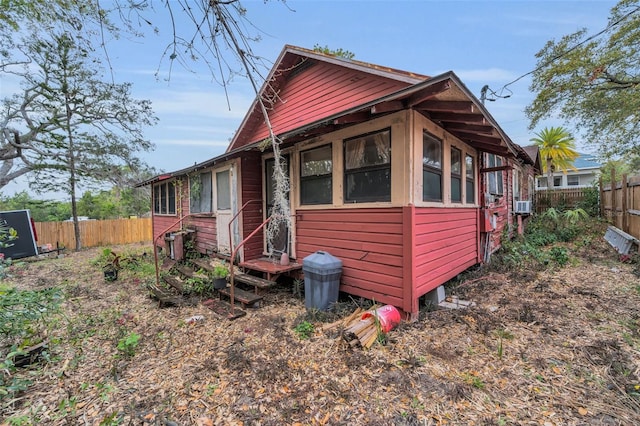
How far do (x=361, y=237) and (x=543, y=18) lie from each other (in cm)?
837

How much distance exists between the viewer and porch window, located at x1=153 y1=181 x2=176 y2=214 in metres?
9.76

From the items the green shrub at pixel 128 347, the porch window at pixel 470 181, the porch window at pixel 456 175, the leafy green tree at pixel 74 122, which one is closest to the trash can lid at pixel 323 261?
the green shrub at pixel 128 347

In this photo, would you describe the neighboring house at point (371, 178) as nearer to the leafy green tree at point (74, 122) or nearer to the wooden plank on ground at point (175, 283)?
the wooden plank on ground at point (175, 283)

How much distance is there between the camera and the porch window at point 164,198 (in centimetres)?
976

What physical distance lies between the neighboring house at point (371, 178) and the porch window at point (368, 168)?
2cm

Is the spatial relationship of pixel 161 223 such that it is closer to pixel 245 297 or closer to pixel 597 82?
pixel 245 297

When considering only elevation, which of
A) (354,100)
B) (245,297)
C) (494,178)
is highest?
(354,100)

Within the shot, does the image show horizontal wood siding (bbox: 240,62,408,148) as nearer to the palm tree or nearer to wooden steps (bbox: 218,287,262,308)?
wooden steps (bbox: 218,287,262,308)

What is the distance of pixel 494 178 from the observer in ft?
25.6

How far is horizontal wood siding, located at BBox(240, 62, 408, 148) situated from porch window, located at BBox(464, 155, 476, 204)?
2.39 m

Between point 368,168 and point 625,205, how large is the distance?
8.70 m

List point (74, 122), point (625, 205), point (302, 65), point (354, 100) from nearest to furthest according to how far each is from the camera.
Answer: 1. point (354, 100)
2. point (302, 65)
3. point (625, 205)
4. point (74, 122)

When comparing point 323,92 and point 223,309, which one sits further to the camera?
point 323,92

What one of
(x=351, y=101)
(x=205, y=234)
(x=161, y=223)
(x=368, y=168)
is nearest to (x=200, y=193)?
(x=205, y=234)
